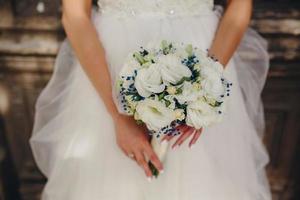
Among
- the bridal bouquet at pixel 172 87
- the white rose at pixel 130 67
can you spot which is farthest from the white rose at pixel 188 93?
the white rose at pixel 130 67

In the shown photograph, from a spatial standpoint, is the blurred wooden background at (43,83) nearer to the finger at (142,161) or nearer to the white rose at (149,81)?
the finger at (142,161)

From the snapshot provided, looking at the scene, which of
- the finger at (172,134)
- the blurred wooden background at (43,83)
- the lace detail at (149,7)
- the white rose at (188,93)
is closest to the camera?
the white rose at (188,93)

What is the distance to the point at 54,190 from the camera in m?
1.34

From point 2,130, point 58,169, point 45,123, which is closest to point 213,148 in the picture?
point 58,169

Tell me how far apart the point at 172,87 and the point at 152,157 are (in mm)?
274

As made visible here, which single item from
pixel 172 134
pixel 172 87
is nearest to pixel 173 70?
pixel 172 87

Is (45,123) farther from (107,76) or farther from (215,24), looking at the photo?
(215,24)

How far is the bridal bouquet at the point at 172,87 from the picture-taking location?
914 mm

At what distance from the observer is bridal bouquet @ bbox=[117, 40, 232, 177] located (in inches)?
36.0

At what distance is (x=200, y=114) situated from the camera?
94 centimetres

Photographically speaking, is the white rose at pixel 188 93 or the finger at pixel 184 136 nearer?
the white rose at pixel 188 93

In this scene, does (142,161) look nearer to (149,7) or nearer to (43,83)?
A: (149,7)

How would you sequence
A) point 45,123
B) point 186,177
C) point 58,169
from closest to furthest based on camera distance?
point 186,177, point 58,169, point 45,123

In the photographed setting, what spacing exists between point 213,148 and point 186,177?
12cm
